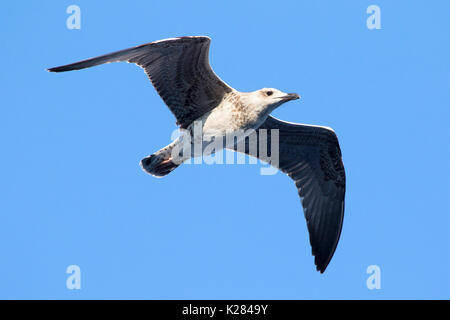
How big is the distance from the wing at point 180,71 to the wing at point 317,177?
1.46 metres

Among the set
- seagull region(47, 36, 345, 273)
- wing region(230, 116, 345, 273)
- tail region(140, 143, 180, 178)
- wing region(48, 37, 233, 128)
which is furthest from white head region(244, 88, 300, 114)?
tail region(140, 143, 180, 178)

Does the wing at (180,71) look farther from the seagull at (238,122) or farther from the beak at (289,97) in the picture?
the beak at (289,97)

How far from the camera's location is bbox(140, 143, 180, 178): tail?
10406 mm

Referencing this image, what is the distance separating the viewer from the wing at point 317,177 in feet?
36.7

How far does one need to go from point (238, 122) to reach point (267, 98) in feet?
1.75

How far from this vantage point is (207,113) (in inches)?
398

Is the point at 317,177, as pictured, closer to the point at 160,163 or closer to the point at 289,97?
the point at 289,97

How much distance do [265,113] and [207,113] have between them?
2.95 ft

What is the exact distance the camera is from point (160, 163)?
1048 centimetres

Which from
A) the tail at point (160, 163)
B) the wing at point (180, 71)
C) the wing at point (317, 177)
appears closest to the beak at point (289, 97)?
the wing at point (180, 71)

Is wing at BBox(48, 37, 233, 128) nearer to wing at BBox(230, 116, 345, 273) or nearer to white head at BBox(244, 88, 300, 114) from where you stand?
white head at BBox(244, 88, 300, 114)

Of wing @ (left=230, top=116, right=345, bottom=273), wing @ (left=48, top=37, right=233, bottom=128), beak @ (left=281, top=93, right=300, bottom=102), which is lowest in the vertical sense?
wing @ (left=230, top=116, right=345, bottom=273)

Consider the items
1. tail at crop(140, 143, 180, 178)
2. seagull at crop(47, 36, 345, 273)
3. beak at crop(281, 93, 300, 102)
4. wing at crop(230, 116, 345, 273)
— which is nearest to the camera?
seagull at crop(47, 36, 345, 273)
